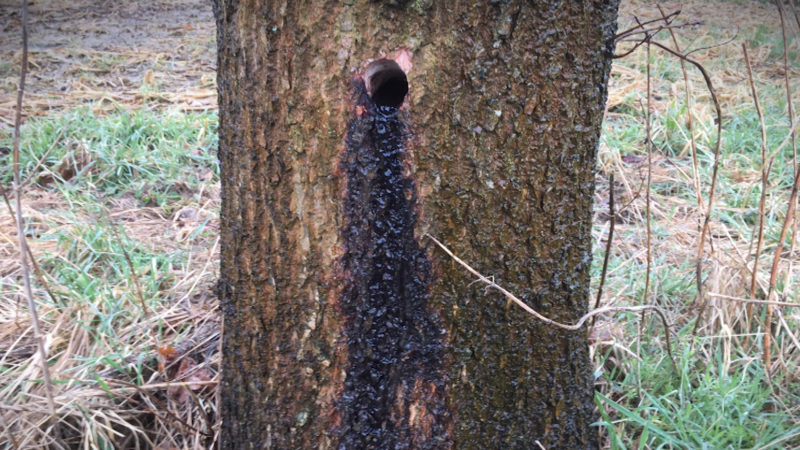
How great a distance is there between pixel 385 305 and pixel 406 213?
187 millimetres

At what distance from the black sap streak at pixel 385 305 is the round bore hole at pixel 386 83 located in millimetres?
29

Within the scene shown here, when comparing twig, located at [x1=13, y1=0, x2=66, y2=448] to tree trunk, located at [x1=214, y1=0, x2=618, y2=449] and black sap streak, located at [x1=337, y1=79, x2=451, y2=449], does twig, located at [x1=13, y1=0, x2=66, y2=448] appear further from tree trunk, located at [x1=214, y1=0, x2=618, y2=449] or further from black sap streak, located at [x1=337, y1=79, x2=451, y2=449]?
black sap streak, located at [x1=337, y1=79, x2=451, y2=449]

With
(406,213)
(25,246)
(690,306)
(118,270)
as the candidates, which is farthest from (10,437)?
(690,306)

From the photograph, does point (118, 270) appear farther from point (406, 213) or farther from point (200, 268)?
point (406, 213)

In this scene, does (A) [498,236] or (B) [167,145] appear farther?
(B) [167,145]

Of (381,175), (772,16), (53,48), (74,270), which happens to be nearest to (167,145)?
(74,270)

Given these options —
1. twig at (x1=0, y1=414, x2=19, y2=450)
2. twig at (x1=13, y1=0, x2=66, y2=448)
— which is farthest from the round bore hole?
twig at (x1=0, y1=414, x2=19, y2=450)

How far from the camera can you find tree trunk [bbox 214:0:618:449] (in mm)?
1047

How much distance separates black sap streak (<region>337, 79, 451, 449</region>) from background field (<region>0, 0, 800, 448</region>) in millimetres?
169

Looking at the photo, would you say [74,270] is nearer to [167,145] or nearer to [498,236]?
[167,145]

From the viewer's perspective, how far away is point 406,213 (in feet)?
3.65

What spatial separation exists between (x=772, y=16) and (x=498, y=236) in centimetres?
749

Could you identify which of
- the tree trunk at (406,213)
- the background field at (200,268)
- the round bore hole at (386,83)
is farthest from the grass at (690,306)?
the round bore hole at (386,83)

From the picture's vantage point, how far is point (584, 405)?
1.30 metres
